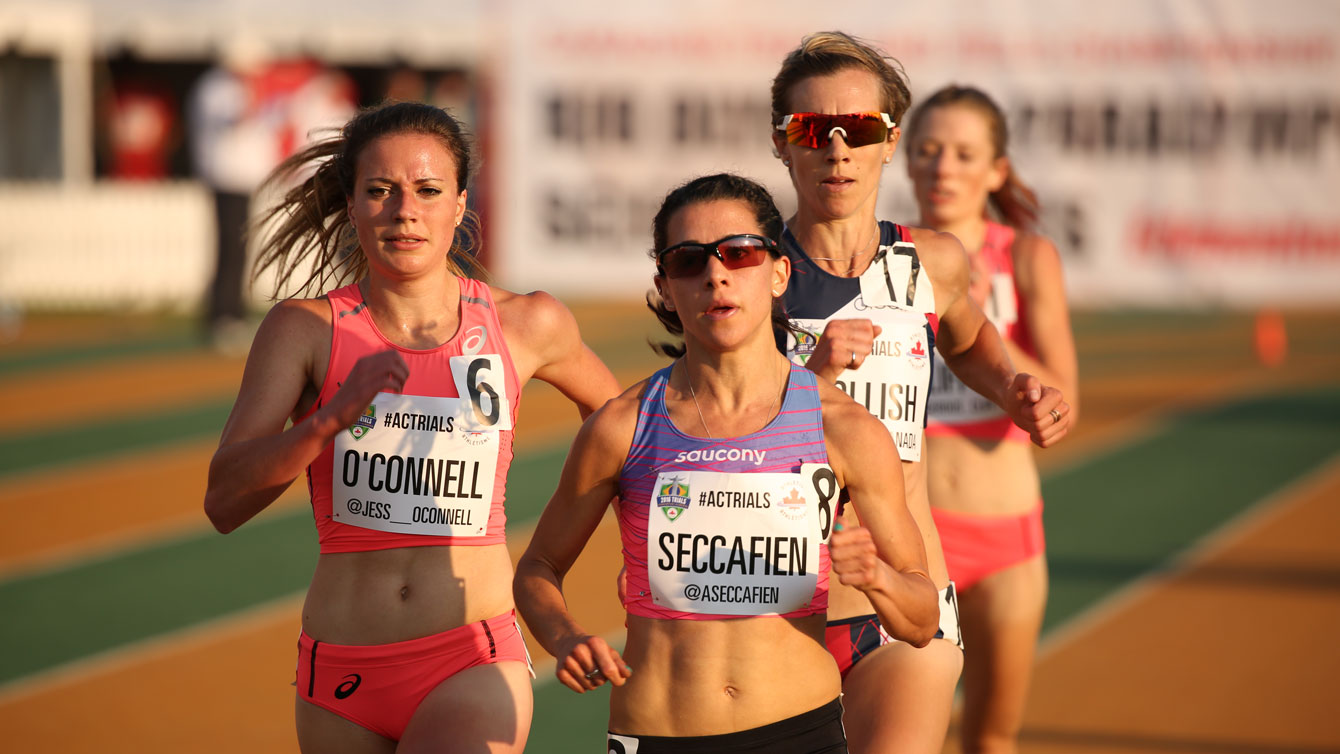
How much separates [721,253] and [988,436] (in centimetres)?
203

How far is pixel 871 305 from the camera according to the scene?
3.72 meters

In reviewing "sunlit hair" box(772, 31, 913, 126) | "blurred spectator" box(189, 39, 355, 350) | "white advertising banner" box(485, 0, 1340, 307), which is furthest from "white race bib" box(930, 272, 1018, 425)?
"blurred spectator" box(189, 39, 355, 350)

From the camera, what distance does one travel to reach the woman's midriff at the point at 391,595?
344 cm

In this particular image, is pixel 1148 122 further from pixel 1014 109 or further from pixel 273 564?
pixel 273 564

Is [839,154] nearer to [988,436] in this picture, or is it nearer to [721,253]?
[721,253]

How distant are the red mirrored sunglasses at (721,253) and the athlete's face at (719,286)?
0.01m

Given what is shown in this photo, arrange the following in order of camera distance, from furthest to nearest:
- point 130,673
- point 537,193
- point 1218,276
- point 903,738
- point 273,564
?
point 537,193 → point 1218,276 → point 273,564 → point 130,673 → point 903,738

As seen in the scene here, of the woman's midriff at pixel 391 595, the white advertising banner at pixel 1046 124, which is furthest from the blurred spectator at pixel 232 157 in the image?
the woman's midriff at pixel 391 595

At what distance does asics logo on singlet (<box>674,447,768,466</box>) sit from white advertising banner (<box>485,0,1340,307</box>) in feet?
47.4

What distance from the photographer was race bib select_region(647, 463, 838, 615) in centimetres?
301

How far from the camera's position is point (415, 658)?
343cm

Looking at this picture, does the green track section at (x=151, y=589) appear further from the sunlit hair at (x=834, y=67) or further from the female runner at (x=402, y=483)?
the sunlit hair at (x=834, y=67)

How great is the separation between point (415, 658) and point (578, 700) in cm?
348

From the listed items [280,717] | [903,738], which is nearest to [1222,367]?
[280,717]
